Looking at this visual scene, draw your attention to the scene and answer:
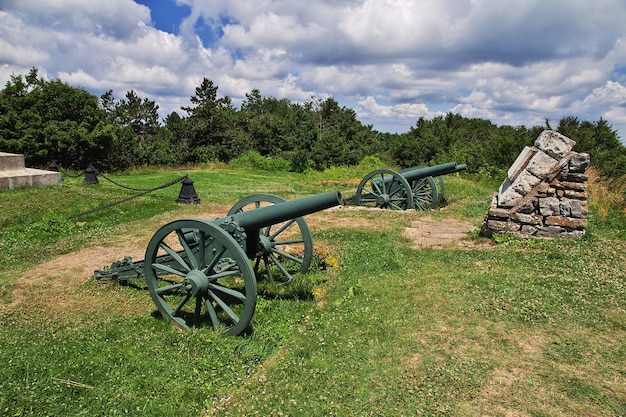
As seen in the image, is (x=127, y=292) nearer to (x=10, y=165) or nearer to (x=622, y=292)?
(x=622, y=292)

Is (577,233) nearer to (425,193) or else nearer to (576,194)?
(576,194)

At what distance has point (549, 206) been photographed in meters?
7.26

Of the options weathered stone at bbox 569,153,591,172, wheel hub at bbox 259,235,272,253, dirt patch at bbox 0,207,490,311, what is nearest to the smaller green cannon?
dirt patch at bbox 0,207,490,311

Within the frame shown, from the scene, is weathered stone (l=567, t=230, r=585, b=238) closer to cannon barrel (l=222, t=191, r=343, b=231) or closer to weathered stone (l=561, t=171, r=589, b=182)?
weathered stone (l=561, t=171, r=589, b=182)

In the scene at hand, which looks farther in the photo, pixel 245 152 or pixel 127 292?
pixel 245 152

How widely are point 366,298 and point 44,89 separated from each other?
24860 millimetres

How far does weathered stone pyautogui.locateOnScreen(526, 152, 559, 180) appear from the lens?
7258mm

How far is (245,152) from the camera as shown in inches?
1312

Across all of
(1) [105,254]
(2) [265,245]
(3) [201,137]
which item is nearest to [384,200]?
(2) [265,245]

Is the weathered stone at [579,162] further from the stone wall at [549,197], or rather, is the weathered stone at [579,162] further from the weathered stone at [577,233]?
the weathered stone at [577,233]

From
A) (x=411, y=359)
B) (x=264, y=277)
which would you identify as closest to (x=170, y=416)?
(x=411, y=359)

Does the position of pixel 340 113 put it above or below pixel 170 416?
above

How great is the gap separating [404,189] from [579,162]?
482 cm

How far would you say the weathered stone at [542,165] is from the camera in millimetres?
7258
